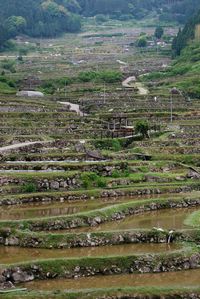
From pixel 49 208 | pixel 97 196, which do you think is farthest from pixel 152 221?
pixel 97 196

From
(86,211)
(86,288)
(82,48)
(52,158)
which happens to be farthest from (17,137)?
(82,48)

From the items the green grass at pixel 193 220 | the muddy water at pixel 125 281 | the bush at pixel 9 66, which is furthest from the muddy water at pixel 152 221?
the bush at pixel 9 66

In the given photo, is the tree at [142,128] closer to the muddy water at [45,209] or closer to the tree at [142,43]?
the muddy water at [45,209]

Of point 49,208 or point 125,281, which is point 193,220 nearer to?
point 49,208

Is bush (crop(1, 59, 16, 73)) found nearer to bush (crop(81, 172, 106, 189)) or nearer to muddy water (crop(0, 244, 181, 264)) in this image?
bush (crop(81, 172, 106, 189))

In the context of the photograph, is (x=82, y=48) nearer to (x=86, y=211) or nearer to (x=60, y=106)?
(x=60, y=106)

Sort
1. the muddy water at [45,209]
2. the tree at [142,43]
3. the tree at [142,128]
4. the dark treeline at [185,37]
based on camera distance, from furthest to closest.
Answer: the tree at [142,43] < the dark treeline at [185,37] < the tree at [142,128] < the muddy water at [45,209]
